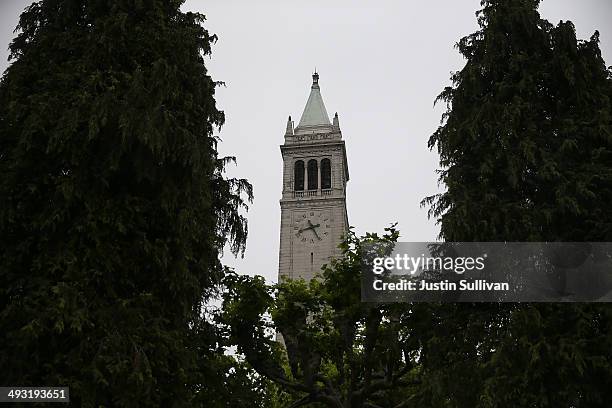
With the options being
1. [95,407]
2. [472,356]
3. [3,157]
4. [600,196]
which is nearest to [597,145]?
[600,196]

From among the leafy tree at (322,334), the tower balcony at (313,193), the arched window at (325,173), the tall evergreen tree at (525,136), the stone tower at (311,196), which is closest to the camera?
the tall evergreen tree at (525,136)

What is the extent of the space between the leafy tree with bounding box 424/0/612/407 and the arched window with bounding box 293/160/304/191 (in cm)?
3893

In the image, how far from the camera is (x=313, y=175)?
56.2m

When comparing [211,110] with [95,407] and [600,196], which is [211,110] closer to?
[95,407]

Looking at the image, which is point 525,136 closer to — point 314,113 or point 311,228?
point 311,228

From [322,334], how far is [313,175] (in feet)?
122

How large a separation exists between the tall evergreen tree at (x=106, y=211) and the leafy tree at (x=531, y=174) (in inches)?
211

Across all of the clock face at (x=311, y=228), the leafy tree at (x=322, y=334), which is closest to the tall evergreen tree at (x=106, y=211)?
the leafy tree at (x=322, y=334)

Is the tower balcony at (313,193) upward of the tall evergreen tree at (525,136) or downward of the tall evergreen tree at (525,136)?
upward

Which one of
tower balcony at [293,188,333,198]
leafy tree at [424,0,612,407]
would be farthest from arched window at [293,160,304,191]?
leafy tree at [424,0,612,407]

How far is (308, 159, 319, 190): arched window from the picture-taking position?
55388mm

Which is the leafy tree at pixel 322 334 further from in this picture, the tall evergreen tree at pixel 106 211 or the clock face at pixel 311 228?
the clock face at pixel 311 228

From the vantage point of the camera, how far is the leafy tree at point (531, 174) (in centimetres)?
1220

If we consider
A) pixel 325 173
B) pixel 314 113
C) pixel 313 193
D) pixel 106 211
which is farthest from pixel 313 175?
pixel 106 211
